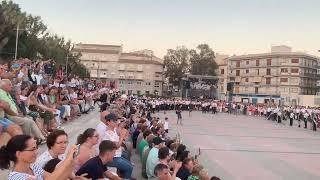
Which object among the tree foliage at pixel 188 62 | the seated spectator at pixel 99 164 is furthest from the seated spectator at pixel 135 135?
the tree foliage at pixel 188 62

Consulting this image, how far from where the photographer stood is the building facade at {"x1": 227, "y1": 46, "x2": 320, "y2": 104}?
410ft

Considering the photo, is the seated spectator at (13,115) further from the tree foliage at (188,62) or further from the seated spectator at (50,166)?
the tree foliage at (188,62)

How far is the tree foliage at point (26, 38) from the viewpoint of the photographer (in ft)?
142

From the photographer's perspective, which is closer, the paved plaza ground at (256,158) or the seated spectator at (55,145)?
the seated spectator at (55,145)

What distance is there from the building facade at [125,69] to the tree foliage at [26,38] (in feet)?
241

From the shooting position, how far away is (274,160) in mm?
20859

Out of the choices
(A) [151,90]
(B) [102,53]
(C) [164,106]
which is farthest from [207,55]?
(C) [164,106]

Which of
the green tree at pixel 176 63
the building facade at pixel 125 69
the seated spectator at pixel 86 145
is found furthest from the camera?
the building facade at pixel 125 69

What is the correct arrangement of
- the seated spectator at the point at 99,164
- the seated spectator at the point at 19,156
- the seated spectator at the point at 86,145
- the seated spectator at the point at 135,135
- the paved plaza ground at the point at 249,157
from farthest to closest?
the seated spectator at the point at 135,135 < the paved plaza ground at the point at 249,157 < the seated spectator at the point at 86,145 < the seated spectator at the point at 99,164 < the seated spectator at the point at 19,156

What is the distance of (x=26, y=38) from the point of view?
167 ft

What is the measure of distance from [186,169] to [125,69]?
13953 cm

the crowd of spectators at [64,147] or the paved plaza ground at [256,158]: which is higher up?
the crowd of spectators at [64,147]

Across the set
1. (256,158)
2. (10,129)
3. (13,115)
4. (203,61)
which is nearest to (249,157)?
(256,158)

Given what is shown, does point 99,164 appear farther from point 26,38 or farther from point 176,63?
point 176,63
